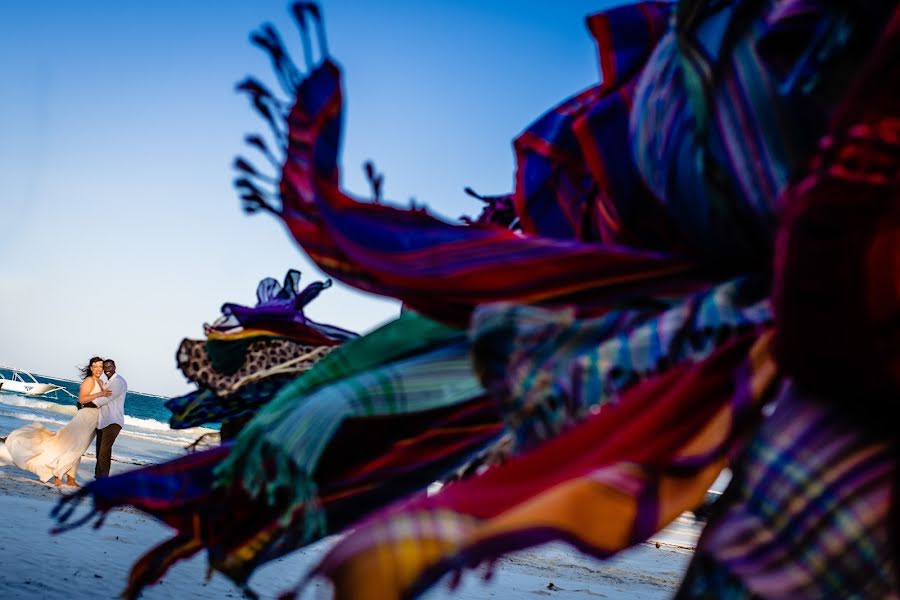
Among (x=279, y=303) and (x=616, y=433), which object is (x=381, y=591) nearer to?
(x=616, y=433)

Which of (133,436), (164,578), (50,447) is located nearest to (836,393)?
(164,578)

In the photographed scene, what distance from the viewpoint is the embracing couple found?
833cm

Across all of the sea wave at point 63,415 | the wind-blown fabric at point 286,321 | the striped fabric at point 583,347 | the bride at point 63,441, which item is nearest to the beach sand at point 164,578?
the bride at point 63,441

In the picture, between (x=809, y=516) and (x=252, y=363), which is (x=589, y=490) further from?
(x=252, y=363)

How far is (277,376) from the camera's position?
2.08m

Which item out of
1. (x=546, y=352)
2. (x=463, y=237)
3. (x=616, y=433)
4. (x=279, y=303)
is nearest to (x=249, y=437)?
(x=463, y=237)

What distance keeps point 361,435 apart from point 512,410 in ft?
1.51

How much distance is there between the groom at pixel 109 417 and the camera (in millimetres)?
8359

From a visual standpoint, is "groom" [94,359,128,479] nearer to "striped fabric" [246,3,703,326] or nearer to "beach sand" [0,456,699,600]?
"beach sand" [0,456,699,600]

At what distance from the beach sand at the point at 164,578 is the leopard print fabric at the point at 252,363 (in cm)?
100

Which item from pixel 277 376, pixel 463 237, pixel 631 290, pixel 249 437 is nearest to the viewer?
pixel 631 290

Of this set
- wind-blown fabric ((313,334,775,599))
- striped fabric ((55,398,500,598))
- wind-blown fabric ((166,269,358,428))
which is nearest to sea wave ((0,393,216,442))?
wind-blown fabric ((166,269,358,428))

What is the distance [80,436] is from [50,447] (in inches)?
11.6

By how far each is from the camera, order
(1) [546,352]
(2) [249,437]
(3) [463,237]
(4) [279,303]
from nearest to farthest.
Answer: (1) [546,352]
(3) [463,237]
(2) [249,437]
(4) [279,303]
